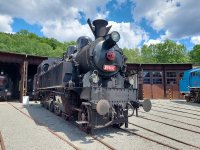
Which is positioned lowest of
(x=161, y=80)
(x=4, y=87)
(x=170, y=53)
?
(x=4, y=87)

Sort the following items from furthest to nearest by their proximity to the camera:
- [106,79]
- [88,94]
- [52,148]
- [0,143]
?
[106,79] < [88,94] < [0,143] < [52,148]

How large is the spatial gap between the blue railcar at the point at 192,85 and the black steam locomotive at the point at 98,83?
14.3 metres

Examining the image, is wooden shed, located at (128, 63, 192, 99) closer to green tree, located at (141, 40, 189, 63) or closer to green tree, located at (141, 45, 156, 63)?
green tree, located at (141, 40, 189, 63)

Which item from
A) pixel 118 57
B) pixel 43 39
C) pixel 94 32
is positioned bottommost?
pixel 118 57

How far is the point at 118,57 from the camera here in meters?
9.28

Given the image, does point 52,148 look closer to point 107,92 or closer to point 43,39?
point 107,92

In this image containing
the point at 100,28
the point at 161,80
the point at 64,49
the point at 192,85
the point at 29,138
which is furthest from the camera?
the point at 64,49

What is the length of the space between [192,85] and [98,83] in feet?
54.2

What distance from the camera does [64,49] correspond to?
89.2 metres

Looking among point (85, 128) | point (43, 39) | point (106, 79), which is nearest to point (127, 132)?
point (85, 128)

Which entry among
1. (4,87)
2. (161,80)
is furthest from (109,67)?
(4,87)

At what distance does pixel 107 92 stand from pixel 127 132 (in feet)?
5.86

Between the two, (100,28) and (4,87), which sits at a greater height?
(100,28)

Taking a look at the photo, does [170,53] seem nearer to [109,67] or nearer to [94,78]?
[109,67]
